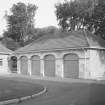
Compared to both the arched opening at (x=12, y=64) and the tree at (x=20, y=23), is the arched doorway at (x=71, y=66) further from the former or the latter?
the tree at (x=20, y=23)

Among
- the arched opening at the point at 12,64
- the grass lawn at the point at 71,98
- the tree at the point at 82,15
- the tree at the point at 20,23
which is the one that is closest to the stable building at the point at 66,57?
the arched opening at the point at 12,64

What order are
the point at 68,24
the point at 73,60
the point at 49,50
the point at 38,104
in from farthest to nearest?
the point at 68,24 < the point at 49,50 < the point at 73,60 < the point at 38,104

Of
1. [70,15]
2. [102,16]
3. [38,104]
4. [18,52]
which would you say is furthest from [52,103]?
[70,15]

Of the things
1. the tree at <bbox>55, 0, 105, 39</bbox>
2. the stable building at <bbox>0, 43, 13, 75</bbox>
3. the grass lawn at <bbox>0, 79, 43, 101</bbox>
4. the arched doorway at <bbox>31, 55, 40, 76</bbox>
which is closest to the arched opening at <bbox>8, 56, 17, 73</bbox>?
the stable building at <bbox>0, 43, 13, 75</bbox>

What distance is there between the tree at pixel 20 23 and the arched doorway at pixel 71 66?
108ft

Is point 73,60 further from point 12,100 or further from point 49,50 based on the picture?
point 12,100

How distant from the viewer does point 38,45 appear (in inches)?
1261

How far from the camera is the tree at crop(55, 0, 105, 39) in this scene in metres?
32.7

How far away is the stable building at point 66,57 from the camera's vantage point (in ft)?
83.3

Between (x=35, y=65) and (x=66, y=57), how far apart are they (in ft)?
20.4

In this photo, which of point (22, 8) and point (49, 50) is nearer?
point (49, 50)

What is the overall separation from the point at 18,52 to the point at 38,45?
4015mm

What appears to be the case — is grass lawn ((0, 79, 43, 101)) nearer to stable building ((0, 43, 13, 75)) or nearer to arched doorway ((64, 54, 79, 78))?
arched doorway ((64, 54, 79, 78))

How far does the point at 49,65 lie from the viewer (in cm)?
2920
